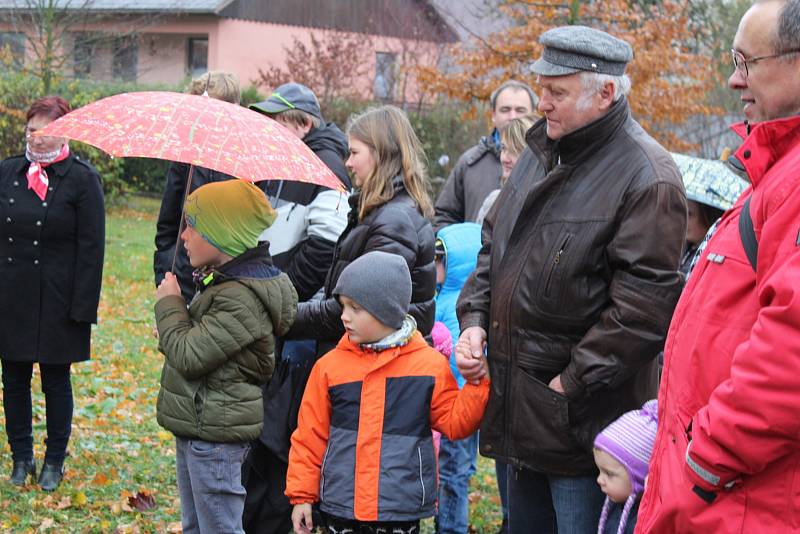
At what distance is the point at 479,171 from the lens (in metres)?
6.87

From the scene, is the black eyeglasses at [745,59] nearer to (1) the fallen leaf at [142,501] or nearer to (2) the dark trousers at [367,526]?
(2) the dark trousers at [367,526]

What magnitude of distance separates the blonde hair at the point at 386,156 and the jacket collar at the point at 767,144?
225cm

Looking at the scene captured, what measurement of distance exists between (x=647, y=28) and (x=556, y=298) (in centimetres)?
1333

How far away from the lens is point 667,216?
338 cm

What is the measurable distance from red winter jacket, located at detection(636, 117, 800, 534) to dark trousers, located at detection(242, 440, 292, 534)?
8.78 ft

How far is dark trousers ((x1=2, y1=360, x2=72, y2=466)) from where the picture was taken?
241 inches

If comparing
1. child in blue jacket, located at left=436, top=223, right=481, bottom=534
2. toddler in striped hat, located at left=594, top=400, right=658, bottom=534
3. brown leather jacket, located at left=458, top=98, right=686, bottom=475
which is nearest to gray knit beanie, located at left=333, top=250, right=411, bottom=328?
brown leather jacket, located at left=458, top=98, right=686, bottom=475

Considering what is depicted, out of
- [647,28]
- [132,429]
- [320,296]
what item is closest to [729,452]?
[320,296]

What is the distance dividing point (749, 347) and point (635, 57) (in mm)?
13941

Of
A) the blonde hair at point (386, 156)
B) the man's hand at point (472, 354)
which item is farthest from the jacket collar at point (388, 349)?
the blonde hair at point (386, 156)

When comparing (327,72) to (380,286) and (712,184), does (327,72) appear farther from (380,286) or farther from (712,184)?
(380,286)

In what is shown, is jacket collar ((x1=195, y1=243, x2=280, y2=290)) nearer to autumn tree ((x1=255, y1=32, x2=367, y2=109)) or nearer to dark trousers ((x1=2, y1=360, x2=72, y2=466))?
dark trousers ((x1=2, y1=360, x2=72, y2=466))

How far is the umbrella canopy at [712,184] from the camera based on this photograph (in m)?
4.19

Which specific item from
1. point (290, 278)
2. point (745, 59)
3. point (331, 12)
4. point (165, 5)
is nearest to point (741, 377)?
point (745, 59)
